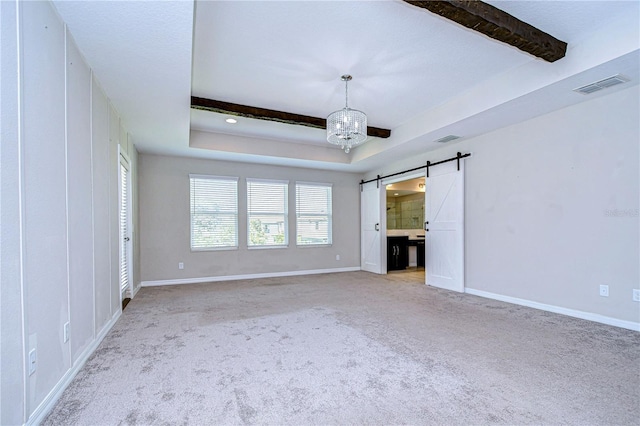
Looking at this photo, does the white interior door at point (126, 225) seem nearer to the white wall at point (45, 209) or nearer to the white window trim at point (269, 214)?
the white wall at point (45, 209)

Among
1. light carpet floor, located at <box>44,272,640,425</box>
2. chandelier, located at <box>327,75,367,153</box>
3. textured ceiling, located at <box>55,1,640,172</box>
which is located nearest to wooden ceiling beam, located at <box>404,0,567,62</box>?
textured ceiling, located at <box>55,1,640,172</box>

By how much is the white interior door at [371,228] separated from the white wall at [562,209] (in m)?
2.32

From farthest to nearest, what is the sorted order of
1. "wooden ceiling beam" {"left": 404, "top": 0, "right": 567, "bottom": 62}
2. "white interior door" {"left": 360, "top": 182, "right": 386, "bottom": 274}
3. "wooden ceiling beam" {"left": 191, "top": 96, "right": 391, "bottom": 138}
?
"white interior door" {"left": 360, "top": 182, "right": 386, "bottom": 274}, "wooden ceiling beam" {"left": 191, "top": 96, "right": 391, "bottom": 138}, "wooden ceiling beam" {"left": 404, "top": 0, "right": 567, "bottom": 62}

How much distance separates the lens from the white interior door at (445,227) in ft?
16.7

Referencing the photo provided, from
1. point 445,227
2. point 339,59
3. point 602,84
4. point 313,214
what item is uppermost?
point 339,59

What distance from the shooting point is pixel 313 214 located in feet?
24.0

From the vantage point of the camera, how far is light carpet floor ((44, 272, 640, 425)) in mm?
1795

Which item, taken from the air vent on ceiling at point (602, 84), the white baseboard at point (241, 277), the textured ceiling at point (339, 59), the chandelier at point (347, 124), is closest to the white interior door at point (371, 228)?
the white baseboard at point (241, 277)

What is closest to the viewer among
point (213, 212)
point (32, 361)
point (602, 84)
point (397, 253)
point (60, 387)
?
point (32, 361)

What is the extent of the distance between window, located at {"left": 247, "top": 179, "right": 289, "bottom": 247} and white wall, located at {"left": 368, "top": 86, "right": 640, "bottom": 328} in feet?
12.4

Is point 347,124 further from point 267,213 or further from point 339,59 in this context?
point 267,213

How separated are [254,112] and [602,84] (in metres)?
4.00

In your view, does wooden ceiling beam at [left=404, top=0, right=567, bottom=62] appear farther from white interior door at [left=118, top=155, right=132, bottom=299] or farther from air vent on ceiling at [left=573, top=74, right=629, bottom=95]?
white interior door at [left=118, top=155, right=132, bottom=299]

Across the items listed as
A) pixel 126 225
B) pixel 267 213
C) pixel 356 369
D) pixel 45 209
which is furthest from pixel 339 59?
pixel 267 213
